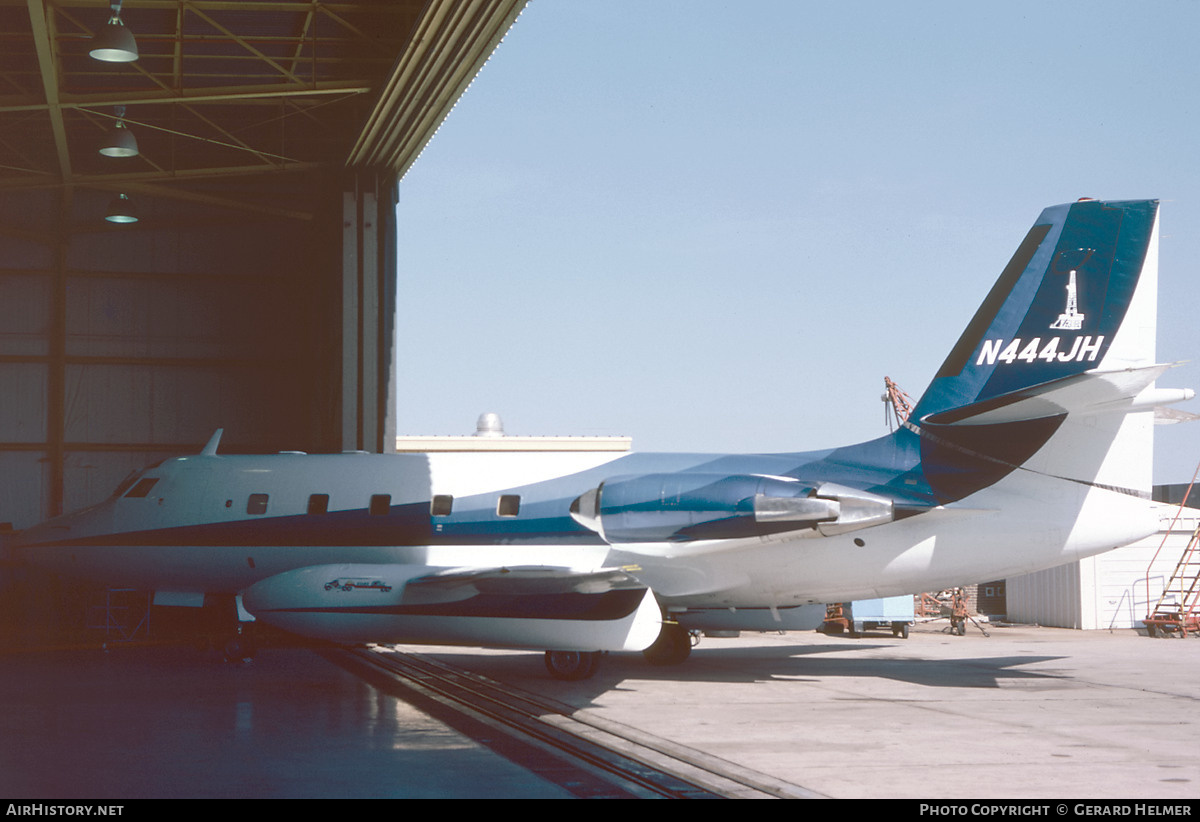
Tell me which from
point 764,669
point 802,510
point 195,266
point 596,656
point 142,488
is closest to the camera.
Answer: point 802,510

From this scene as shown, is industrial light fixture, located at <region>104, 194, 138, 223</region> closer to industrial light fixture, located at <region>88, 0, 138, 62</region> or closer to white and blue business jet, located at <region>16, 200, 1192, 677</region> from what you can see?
industrial light fixture, located at <region>88, 0, 138, 62</region>

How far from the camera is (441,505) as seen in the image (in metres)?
17.5

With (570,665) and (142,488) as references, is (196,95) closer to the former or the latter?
(142,488)

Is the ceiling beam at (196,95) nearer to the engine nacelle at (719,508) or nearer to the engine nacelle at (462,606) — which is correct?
the engine nacelle at (462,606)

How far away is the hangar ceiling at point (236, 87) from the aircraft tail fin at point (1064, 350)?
873 centimetres

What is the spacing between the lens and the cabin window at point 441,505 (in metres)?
17.5

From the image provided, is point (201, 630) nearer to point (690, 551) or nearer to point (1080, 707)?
point (690, 551)

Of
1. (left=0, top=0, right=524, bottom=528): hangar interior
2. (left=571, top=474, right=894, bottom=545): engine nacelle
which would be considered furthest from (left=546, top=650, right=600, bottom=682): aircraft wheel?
(left=0, top=0, right=524, bottom=528): hangar interior

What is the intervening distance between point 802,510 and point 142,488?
11104 mm

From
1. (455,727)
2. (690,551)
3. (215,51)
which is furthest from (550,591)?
(215,51)

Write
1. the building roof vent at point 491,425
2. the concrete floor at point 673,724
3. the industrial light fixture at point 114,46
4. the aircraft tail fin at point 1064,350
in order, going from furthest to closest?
the building roof vent at point 491,425 → the industrial light fixture at point 114,46 → the aircraft tail fin at point 1064,350 → the concrete floor at point 673,724

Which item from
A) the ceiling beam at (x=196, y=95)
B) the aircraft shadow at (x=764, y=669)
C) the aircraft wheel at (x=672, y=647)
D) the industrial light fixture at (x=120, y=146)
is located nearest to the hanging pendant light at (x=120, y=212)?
the industrial light fixture at (x=120, y=146)

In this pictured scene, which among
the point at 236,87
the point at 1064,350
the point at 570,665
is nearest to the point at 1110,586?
the point at 1064,350

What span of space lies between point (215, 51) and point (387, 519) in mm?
10021
